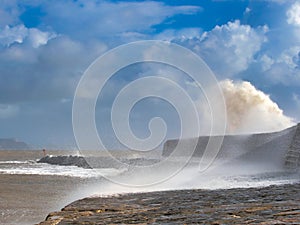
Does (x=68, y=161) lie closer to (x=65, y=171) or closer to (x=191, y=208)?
(x=65, y=171)

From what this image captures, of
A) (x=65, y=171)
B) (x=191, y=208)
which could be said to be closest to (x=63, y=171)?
(x=65, y=171)

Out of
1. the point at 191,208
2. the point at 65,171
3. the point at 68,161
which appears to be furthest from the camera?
the point at 68,161

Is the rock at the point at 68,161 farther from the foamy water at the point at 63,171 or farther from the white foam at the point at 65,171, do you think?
the white foam at the point at 65,171

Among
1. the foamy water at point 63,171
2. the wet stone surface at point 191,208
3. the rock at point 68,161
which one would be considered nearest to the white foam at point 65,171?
the foamy water at point 63,171

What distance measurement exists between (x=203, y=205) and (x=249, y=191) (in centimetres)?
265

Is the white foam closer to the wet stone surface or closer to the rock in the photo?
the rock

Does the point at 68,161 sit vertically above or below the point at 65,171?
above

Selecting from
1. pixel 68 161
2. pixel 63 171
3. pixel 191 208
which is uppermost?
pixel 68 161

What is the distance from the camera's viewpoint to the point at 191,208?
7.95 meters

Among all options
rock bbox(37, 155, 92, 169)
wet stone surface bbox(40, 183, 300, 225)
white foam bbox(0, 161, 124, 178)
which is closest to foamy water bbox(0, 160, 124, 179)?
white foam bbox(0, 161, 124, 178)

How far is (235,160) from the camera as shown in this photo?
29.1 meters

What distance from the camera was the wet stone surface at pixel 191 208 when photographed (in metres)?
6.56

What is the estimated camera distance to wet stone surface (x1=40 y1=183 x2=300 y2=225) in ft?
21.5

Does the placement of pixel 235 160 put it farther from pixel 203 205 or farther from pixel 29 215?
pixel 203 205
